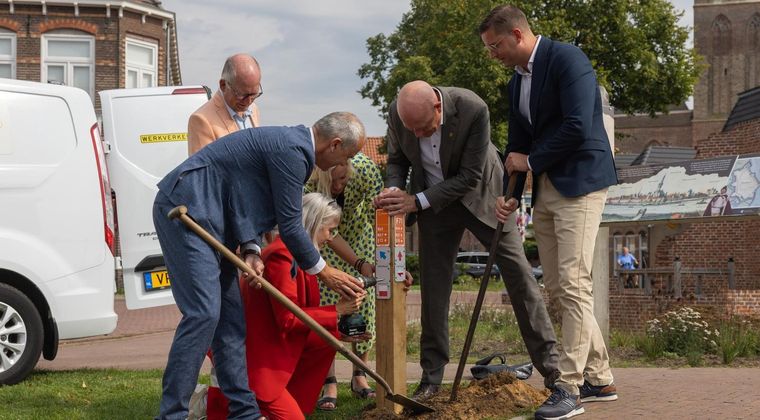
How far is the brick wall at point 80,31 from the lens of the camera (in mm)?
32125

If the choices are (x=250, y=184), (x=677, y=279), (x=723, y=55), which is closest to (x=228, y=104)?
(x=250, y=184)

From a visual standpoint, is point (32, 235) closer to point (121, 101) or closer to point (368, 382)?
point (121, 101)

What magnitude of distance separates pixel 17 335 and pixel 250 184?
406 cm

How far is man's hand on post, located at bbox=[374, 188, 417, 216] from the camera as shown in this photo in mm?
5445

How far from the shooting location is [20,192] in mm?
7801

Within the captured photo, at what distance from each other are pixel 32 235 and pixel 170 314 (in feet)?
36.6

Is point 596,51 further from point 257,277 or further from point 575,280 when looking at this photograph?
point 257,277

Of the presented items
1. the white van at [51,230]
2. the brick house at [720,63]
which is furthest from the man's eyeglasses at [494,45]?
the brick house at [720,63]

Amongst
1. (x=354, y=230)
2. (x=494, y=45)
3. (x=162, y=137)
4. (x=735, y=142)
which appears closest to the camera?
(x=494, y=45)

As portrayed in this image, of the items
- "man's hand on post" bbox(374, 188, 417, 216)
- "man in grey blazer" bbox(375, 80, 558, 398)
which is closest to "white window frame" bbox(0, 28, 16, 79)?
"man in grey blazer" bbox(375, 80, 558, 398)

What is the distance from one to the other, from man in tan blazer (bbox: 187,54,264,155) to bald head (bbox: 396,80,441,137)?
88 centimetres

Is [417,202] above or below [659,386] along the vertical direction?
above

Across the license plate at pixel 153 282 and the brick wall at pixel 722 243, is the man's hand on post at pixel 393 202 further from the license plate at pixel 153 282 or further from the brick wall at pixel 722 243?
the brick wall at pixel 722 243

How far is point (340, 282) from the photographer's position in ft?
16.0
